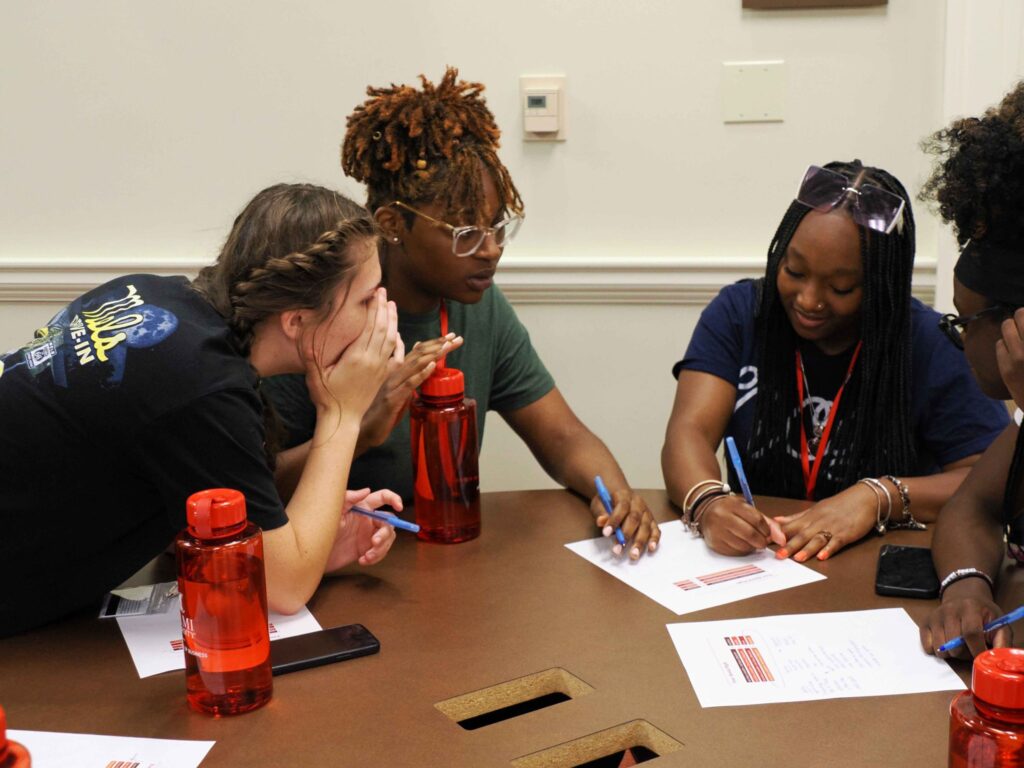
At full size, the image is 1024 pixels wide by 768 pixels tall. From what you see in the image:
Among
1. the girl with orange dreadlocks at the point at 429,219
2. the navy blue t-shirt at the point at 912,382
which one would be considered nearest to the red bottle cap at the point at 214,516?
the girl with orange dreadlocks at the point at 429,219

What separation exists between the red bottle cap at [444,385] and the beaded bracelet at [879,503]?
2.10ft

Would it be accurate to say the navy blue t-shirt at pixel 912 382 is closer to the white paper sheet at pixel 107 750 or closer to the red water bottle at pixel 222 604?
the red water bottle at pixel 222 604

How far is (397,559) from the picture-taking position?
162 cm

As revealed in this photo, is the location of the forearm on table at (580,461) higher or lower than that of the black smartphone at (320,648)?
higher

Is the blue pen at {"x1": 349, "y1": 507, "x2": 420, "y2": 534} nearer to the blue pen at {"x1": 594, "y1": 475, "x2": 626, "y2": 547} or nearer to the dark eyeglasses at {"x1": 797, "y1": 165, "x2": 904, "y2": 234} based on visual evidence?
the blue pen at {"x1": 594, "y1": 475, "x2": 626, "y2": 547}

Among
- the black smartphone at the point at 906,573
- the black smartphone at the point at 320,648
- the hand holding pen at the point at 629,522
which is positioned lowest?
the black smartphone at the point at 320,648

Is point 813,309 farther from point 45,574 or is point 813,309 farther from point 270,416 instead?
point 45,574

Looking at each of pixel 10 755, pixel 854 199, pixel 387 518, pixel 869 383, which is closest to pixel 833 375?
pixel 869 383

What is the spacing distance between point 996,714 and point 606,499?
0.89 m

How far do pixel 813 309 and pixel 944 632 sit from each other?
74 centimetres

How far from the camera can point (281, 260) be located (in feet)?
4.64

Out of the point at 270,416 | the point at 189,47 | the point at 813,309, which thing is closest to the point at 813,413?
the point at 813,309

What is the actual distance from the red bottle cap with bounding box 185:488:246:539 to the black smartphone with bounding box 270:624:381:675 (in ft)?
0.68

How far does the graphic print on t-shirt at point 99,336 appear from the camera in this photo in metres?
1.31
